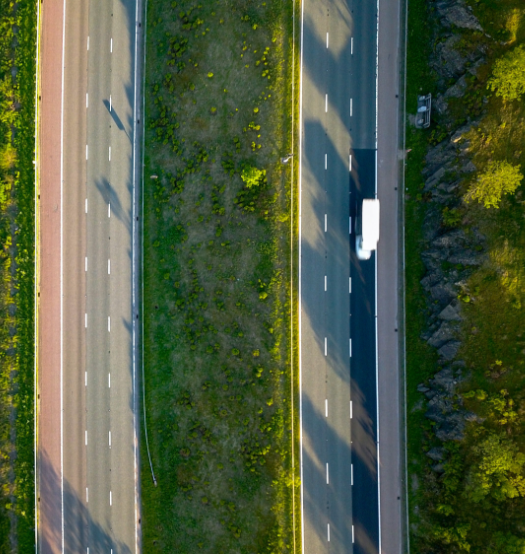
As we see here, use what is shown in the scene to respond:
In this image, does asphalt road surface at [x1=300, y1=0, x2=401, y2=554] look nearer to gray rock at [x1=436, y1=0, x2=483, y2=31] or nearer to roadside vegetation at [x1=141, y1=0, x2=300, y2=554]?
roadside vegetation at [x1=141, y1=0, x2=300, y2=554]

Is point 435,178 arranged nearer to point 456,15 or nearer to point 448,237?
point 448,237

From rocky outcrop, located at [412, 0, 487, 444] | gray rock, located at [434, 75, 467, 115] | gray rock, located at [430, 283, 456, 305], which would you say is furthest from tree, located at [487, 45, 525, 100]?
gray rock, located at [430, 283, 456, 305]

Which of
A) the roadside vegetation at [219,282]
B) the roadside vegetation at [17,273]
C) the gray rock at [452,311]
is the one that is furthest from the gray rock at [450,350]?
the roadside vegetation at [17,273]

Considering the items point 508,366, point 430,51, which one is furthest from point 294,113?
point 508,366

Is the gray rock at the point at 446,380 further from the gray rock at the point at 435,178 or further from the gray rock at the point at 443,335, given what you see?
the gray rock at the point at 435,178

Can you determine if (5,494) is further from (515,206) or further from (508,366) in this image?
(515,206)

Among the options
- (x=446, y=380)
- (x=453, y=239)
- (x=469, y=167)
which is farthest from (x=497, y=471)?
(x=469, y=167)
